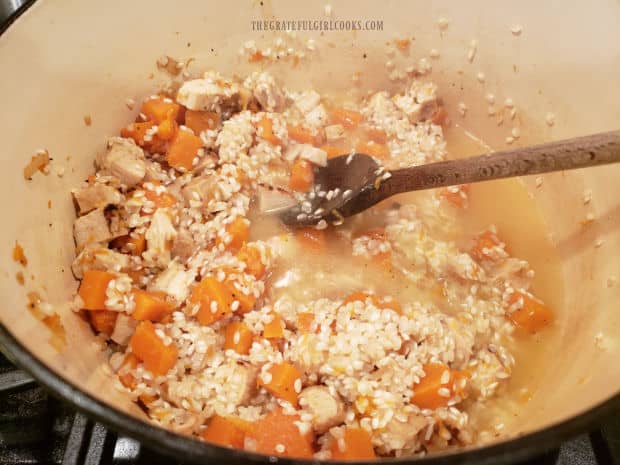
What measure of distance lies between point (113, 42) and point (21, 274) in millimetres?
Result: 1105

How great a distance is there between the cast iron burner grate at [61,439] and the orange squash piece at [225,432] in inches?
7.0

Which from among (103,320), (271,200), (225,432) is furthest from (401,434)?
(271,200)

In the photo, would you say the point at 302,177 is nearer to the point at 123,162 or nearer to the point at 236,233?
the point at 236,233

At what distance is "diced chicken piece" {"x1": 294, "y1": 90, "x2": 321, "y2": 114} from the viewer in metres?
2.82

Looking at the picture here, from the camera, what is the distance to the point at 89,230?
2.04 meters

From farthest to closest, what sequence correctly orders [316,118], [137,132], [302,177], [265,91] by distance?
1. [316,118]
2. [265,91]
3. [302,177]
4. [137,132]

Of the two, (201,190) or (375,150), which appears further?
(375,150)

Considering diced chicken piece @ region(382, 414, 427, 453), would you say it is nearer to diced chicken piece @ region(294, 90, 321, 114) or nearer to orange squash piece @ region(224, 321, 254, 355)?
orange squash piece @ region(224, 321, 254, 355)

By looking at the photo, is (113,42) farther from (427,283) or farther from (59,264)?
(427,283)

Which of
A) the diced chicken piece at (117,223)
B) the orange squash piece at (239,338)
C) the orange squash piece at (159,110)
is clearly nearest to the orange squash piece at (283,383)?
the orange squash piece at (239,338)

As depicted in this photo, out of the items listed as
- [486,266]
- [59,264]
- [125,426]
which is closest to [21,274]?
[59,264]

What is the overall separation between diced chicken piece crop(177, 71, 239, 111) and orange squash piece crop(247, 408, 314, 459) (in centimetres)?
148

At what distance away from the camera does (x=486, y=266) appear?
2361mm

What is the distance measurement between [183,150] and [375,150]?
0.96m
